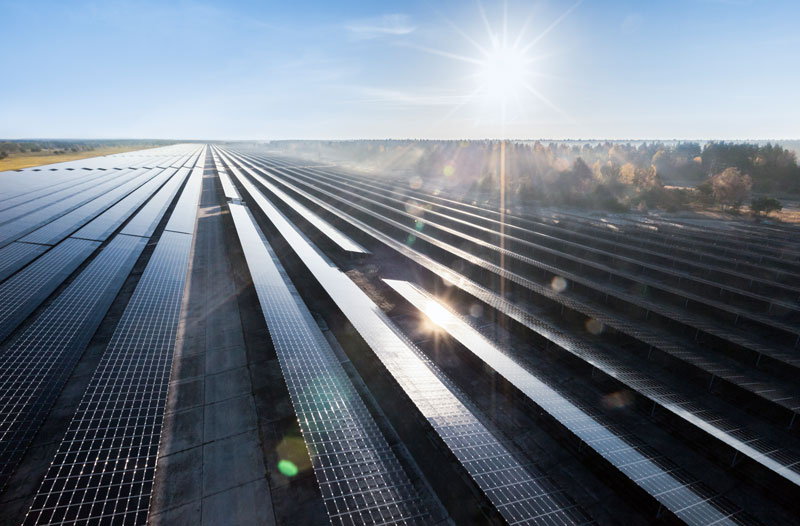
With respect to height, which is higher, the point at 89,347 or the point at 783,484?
the point at 89,347

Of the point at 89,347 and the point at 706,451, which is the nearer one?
the point at 706,451

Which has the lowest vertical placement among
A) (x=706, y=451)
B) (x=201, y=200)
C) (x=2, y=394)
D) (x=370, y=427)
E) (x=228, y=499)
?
(x=706, y=451)

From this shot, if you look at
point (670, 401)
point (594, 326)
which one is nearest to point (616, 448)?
point (670, 401)

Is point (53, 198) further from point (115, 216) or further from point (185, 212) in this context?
point (185, 212)

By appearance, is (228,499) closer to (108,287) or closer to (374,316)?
(374,316)

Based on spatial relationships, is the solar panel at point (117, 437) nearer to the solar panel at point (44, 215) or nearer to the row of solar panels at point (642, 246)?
the solar panel at point (44, 215)

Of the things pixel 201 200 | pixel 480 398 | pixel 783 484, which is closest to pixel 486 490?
pixel 480 398
